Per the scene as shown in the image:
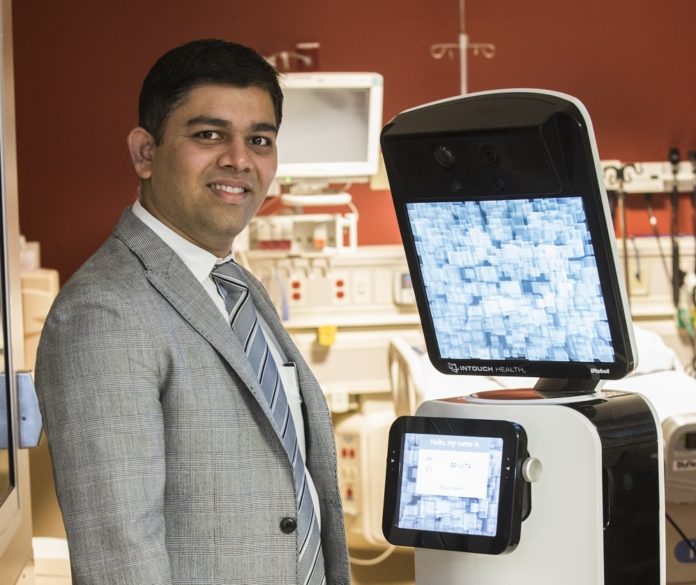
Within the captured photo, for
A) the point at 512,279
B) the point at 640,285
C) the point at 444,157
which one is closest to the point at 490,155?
the point at 444,157

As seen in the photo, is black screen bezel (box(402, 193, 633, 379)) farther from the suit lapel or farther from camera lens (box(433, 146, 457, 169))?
the suit lapel

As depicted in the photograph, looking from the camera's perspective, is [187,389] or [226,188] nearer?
[187,389]

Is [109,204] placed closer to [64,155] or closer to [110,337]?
[64,155]

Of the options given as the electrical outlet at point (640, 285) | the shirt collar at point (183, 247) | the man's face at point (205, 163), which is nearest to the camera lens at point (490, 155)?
the man's face at point (205, 163)

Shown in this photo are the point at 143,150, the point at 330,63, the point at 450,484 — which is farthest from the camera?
the point at 330,63

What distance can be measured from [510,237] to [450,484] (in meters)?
0.36

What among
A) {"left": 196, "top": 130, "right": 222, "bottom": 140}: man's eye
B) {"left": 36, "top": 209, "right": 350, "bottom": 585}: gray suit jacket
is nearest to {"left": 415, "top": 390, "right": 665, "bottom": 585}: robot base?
{"left": 36, "top": 209, "right": 350, "bottom": 585}: gray suit jacket

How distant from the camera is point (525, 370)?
160cm

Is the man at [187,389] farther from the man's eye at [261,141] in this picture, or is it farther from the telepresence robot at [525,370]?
the telepresence robot at [525,370]

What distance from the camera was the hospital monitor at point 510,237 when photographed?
145 cm

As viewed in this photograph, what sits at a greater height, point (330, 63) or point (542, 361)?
point (330, 63)

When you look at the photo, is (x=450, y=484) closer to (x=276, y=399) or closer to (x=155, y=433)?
(x=276, y=399)

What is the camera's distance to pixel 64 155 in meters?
4.72

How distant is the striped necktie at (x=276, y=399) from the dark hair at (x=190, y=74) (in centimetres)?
25
